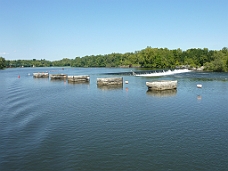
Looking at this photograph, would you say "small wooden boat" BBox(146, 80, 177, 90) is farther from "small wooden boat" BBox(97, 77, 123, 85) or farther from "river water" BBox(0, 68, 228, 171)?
"river water" BBox(0, 68, 228, 171)

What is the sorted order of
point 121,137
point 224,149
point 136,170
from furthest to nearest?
point 121,137
point 224,149
point 136,170

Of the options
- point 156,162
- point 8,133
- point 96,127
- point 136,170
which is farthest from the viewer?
point 96,127

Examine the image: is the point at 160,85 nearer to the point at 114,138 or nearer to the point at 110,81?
the point at 110,81

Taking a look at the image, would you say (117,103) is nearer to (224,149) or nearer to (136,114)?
(136,114)

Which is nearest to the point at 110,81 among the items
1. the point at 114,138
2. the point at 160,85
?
the point at 160,85

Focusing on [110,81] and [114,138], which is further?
[110,81]

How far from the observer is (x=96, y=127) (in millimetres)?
29297

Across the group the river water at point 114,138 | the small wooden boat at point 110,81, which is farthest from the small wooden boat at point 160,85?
the river water at point 114,138

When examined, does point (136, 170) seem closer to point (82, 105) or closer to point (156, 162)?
point (156, 162)

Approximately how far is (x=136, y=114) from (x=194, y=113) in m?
9.64

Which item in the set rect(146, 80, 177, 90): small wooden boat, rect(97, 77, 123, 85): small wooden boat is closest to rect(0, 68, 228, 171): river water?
rect(146, 80, 177, 90): small wooden boat

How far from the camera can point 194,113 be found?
3631 centimetres

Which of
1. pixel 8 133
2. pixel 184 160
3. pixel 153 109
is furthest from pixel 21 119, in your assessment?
pixel 184 160

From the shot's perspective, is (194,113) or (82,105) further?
(82,105)
